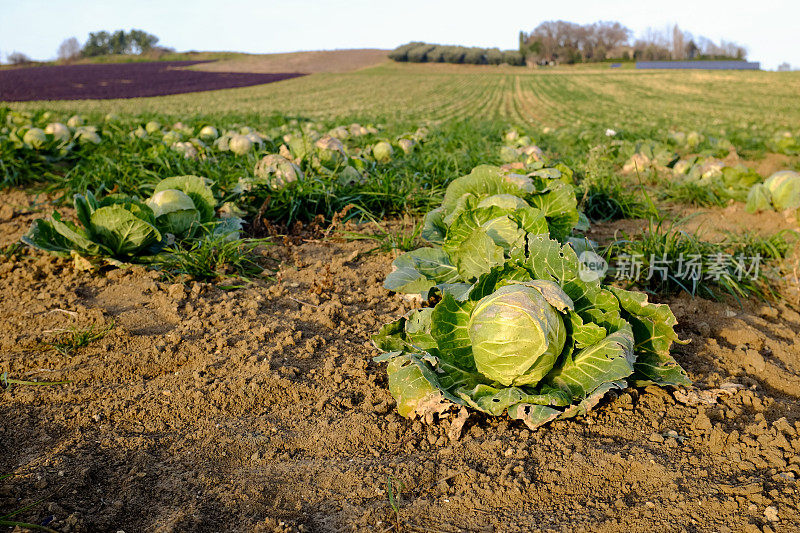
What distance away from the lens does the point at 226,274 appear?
358 centimetres

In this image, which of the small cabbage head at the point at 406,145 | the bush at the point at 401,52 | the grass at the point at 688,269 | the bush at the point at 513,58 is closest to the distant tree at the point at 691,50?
the bush at the point at 513,58

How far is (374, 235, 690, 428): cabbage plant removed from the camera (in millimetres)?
2107

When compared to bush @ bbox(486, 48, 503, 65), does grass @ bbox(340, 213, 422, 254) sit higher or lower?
lower

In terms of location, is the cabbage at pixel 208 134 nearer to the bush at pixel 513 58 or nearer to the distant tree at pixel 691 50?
the bush at pixel 513 58

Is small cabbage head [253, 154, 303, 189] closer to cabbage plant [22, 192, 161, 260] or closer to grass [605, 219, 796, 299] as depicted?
cabbage plant [22, 192, 161, 260]

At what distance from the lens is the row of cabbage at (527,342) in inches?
83.1

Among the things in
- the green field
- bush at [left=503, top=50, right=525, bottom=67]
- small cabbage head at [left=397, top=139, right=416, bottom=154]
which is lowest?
small cabbage head at [left=397, top=139, right=416, bottom=154]

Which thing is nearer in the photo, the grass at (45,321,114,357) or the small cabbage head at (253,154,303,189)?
the grass at (45,321,114,357)

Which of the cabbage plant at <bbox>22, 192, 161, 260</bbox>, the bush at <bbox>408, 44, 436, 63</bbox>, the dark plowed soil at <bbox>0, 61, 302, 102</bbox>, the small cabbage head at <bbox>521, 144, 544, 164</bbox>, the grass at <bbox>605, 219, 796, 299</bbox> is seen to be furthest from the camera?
the bush at <bbox>408, 44, 436, 63</bbox>

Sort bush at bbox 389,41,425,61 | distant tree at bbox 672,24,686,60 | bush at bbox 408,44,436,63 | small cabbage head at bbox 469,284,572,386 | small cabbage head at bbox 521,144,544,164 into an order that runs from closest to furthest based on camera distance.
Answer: small cabbage head at bbox 469,284,572,386
small cabbage head at bbox 521,144,544,164
bush at bbox 389,41,425,61
bush at bbox 408,44,436,63
distant tree at bbox 672,24,686,60

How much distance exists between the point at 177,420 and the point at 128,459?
276 millimetres

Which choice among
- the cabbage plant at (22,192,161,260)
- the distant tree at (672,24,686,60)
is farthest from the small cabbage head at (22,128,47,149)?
the distant tree at (672,24,686,60)

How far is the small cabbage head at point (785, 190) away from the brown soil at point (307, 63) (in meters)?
44.7

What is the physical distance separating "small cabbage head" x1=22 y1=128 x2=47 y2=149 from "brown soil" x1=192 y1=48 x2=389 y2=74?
41.7 m
